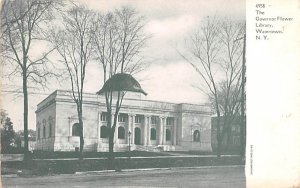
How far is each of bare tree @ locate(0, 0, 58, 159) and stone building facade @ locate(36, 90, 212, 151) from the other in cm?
19

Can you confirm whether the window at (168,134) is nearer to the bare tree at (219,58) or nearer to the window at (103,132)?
the bare tree at (219,58)

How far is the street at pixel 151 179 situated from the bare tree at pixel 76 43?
0.38m

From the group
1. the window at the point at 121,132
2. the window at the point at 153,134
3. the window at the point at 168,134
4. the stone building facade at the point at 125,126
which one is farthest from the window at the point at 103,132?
the window at the point at 168,134

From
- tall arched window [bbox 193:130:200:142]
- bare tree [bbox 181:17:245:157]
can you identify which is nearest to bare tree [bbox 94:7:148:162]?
bare tree [bbox 181:17:245:157]

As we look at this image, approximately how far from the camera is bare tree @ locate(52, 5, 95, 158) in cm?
359

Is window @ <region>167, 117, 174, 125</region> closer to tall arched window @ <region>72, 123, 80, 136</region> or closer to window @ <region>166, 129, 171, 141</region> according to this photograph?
window @ <region>166, 129, 171, 141</region>

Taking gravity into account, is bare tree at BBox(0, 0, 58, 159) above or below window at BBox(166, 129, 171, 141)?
above

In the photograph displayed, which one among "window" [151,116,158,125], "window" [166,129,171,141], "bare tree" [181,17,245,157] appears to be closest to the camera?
"bare tree" [181,17,245,157]

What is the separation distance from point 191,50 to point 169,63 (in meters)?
0.21

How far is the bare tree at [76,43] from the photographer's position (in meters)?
3.59

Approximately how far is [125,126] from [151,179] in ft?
1.65

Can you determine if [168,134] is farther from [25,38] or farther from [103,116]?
[25,38]

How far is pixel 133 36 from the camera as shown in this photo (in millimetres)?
3727

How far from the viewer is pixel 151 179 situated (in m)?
3.77
